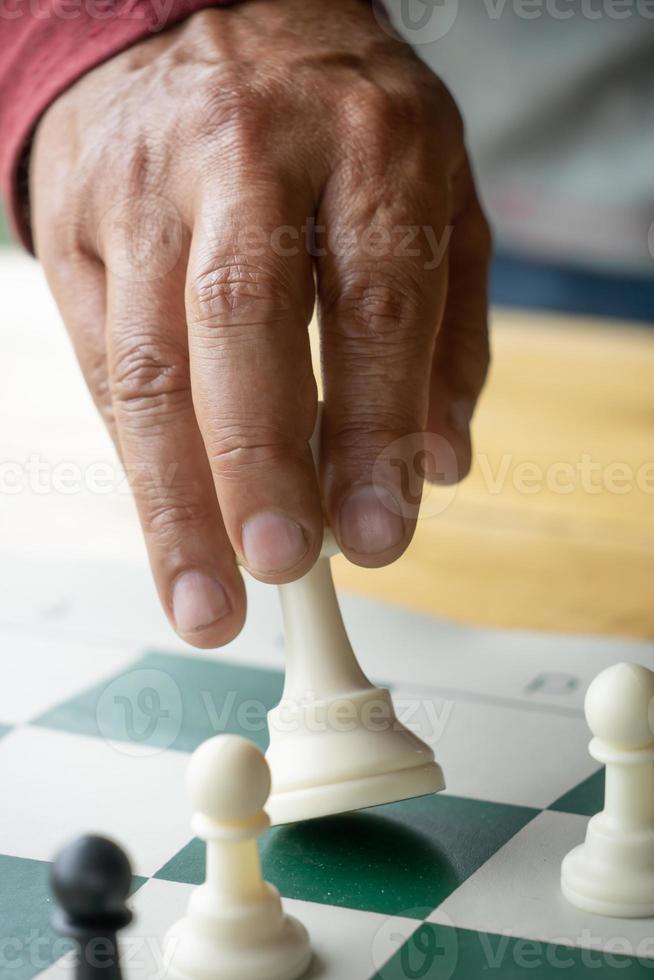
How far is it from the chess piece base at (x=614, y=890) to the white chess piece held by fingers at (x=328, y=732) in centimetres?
13

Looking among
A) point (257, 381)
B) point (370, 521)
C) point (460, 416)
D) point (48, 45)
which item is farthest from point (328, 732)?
point (48, 45)

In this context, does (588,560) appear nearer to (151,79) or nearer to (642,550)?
(642,550)

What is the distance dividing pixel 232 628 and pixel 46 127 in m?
0.50

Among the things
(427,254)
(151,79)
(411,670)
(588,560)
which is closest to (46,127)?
(151,79)

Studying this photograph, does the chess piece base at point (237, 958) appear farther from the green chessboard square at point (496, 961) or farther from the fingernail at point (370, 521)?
the fingernail at point (370, 521)

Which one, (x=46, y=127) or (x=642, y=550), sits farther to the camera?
(x=642, y=550)

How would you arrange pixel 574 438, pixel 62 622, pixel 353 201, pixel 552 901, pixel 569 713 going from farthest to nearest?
1. pixel 574 438
2. pixel 62 622
3. pixel 569 713
4. pixel 353 201
5. pixel 552 901

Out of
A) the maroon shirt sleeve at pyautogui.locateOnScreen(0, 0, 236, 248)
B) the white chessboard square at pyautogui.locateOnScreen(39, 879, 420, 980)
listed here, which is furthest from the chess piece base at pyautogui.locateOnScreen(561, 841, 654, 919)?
the maroon shirt sleeve at pyautogui.locateOnScreen(0, 0, 236, 248)

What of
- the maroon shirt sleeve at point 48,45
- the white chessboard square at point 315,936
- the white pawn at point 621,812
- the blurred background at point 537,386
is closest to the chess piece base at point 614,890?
the white pawn at point 621,812

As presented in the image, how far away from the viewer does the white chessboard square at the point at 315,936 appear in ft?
2.43

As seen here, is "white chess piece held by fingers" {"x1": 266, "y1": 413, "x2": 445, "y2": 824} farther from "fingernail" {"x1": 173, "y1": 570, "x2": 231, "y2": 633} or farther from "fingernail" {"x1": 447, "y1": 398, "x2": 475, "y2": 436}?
"fingernail" {"x1": 447, "y1": 398, "x2": 475, "y2": 436}

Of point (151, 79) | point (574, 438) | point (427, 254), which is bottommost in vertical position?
point (574, 438)

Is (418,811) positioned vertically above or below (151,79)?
below

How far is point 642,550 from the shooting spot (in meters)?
1.46
